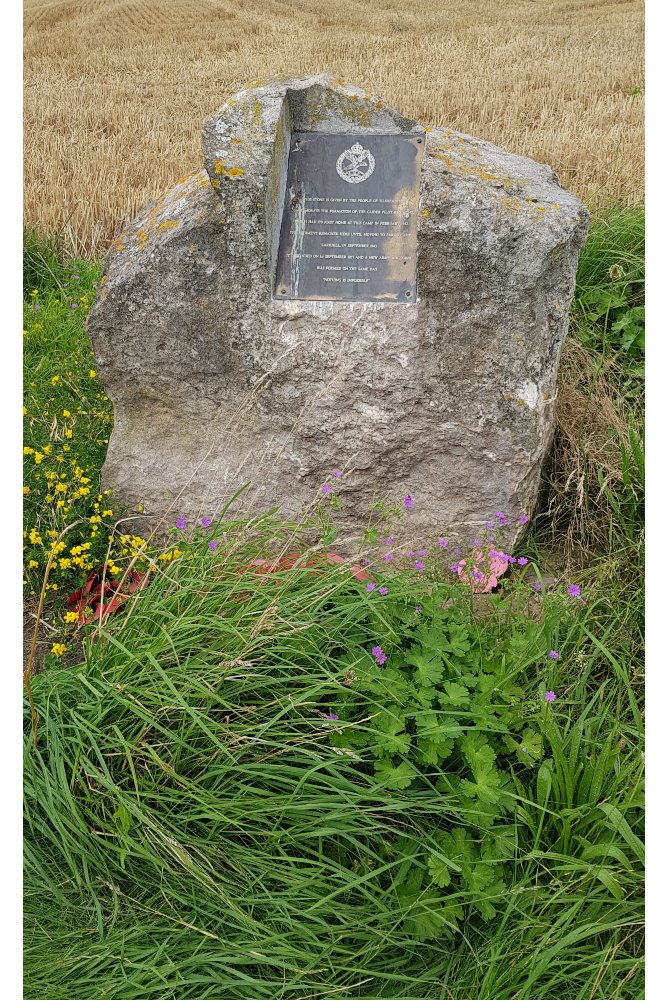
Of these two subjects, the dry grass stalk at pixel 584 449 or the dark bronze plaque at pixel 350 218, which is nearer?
the dark bronze plaque at pixel 350 218

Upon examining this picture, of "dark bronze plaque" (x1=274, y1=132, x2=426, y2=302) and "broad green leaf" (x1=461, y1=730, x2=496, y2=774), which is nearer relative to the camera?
"broad green leaf" (x1=461, y1=730, x2=496, y2=774)

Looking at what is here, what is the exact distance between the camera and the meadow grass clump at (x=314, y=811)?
2.07m

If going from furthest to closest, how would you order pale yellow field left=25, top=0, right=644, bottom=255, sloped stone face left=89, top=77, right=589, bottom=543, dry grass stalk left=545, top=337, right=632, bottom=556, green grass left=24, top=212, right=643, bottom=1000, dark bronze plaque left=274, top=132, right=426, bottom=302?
pale yellow field left=25, top=0, right=644, bottom=255 → dry grass stalk left=545, top=337, right=632, bottom=556 → dark bronze plaque left=274, top=132, right=426, bottom=302 → sloped stone face left=89, top=77, right=589, bottom=543 → green grass left=24, top=212, right=643, bottom=1000

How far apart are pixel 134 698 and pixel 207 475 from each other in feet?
4.74

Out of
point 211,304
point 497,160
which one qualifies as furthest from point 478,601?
point 497,160

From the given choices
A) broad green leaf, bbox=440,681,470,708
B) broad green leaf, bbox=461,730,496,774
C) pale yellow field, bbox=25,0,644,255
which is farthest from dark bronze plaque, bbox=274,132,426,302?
broad green leaf, bbox=461,730,496,774

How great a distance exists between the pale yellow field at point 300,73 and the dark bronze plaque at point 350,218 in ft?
4.34

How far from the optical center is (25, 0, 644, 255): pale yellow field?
6.81 meters

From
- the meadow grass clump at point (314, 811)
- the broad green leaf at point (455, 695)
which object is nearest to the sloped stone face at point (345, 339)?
the meadow grass clump at point (314, 811)

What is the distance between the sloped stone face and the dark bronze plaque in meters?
0.07

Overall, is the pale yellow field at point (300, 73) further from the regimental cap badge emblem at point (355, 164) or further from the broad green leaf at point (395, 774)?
the broad green leaf at point (395, 774)

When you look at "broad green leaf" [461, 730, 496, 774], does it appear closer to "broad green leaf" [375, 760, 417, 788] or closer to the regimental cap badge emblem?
"broad green leaf" [375, 760, 417, 788]

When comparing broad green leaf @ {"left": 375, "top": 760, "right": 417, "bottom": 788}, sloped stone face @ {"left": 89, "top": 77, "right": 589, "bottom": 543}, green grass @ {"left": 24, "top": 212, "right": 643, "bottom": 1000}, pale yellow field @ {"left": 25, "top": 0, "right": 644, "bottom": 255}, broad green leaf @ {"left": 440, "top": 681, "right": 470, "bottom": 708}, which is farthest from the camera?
pale yellow field @ {"left": 25, "top": 0, "right": 644, "bottom": 255}

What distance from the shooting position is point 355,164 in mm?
3459
